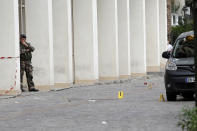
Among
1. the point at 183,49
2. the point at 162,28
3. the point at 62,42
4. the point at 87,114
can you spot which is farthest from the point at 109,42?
the point at 87,114

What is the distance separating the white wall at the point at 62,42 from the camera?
2792 cm

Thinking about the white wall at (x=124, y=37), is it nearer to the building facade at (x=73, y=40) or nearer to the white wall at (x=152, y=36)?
the building facade at (x=73, y=40)

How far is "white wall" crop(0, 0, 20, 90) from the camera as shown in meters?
22.6

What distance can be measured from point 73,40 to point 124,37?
18.5ft

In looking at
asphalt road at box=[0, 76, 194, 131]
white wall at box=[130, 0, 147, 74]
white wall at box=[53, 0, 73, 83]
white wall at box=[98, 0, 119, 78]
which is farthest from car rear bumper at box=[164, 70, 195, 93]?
white wall at box=[130, 0, 147, 74]

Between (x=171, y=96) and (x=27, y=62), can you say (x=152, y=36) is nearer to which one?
(x=27, y=62)

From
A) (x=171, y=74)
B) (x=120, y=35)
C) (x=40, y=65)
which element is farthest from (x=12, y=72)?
(x=120, y=35)

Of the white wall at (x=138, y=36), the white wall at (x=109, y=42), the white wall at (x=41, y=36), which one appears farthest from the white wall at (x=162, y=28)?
the white wall at (x=41, y=36)

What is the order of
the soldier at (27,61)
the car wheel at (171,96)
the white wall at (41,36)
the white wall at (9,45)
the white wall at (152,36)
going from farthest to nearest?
the white wall at (152,36), the white wall at (41,36), the soldier at (27,61), the white wall at (9,45), the car wheel at (171,96)

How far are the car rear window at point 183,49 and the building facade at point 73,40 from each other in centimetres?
524

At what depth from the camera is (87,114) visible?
14.9m

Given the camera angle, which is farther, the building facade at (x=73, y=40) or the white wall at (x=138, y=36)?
the white wall at (x=138, y=36)

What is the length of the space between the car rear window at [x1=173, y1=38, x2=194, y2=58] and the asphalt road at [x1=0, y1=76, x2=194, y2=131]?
1272 millimetres

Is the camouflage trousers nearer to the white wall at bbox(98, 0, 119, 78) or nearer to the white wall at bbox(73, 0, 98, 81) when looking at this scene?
the white wall at bbox(73, 0, 98, 81)
